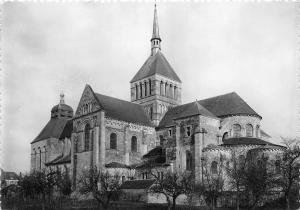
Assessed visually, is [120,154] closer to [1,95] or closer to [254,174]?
[254,174]

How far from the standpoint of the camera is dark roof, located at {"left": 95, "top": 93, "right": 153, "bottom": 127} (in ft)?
200

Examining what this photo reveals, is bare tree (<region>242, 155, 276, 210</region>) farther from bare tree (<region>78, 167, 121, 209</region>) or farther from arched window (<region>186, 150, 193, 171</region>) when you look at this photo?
bare tree (<region>78, 167, 121, 209</region>)

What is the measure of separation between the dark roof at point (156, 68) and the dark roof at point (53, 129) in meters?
17.2

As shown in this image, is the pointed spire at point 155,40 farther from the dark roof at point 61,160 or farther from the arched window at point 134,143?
the dark roof at point 61,160

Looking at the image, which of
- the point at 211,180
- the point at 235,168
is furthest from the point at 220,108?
the point at 235,168

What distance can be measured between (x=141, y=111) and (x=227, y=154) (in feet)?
75.7

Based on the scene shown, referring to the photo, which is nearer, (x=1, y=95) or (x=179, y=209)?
(x=1, y=95)

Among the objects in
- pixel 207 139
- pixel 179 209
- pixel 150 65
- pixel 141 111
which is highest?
pixel 150 65

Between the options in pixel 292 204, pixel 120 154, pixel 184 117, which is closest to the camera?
pixel 292 204

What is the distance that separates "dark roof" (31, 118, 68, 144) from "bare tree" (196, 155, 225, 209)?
36.6m

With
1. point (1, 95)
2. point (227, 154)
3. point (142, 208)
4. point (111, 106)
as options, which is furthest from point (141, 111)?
point (1, 95)

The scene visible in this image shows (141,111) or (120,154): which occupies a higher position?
(141,111)

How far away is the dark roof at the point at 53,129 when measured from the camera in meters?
78.2

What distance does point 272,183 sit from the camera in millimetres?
41312
